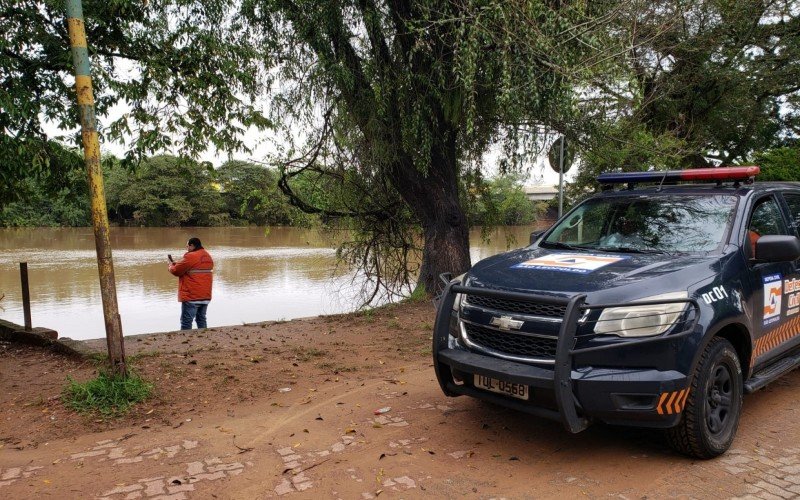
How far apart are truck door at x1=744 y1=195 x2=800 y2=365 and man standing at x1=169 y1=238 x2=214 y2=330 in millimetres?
8695

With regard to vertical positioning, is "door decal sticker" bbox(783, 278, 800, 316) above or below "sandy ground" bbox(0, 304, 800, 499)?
above

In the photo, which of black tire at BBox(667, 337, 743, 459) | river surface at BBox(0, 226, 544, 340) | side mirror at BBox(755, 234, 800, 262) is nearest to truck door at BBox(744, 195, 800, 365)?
side mirror at BBox(755, 234, 800, 262)

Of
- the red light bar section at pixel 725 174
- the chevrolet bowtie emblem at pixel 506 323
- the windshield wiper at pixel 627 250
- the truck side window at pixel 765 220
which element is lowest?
the chevrolet bowtie emblem at pixel 506 323

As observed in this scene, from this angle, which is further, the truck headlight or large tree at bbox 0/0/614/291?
large tree at bbox 0/0/614/291

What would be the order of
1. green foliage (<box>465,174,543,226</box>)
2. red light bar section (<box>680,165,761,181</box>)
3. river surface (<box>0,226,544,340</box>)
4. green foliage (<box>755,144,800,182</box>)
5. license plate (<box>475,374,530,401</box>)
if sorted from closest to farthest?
license plate (<box>475,374,530,401</box>), red light bar section (<box>680,165,761,181</box>), green foliage (<box>465,174,543,226</box>), river surface (<box>0,226,544,340</box>), green foliage (<box>755,144,800,182</box>)

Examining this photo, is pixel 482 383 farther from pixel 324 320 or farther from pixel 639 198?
pixel 324 320

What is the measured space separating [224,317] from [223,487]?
11.2 metres

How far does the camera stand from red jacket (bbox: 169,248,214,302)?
1077cm

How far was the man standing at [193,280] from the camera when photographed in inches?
424

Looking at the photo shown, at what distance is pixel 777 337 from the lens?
4887 millimetres

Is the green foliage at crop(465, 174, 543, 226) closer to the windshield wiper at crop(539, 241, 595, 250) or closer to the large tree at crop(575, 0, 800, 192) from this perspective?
the large tree at crop(575, 0, 800, 192)

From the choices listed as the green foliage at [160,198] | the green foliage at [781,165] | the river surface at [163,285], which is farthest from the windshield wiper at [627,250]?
the green foliage at [160,198]

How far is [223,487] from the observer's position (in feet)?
12.3

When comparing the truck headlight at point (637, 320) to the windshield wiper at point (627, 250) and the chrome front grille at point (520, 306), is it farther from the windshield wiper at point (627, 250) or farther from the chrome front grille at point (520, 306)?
the windshield wiper at point (627, 250)
